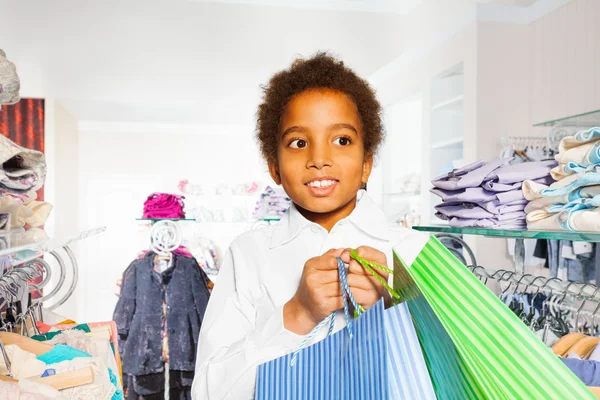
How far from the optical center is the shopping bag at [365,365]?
0.40 meters

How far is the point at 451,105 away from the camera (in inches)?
136

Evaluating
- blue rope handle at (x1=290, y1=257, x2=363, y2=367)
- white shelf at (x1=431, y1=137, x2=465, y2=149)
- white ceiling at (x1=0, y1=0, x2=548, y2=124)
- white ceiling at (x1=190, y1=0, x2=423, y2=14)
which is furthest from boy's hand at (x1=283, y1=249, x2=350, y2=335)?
white ceiling at (x1=190, y1=0, x2=423, y2=14)

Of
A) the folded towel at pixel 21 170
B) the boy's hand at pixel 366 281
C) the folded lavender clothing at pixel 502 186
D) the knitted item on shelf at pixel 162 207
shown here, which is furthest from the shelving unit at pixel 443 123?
the boy's hand at pixel 366 281

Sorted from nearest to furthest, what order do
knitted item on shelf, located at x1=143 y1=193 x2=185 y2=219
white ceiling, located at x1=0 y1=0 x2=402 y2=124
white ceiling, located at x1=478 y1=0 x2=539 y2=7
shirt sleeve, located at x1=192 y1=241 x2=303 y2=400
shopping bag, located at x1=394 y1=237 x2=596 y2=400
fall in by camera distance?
shopping bag, located at x1=394 y1=237 x2=596 y2=400, shirt sleeve, located at x1=192 y1=241 x2=303 y2=400, knitted item on shelf, located at x1=143 y1=193 x2=185 y2=219, white ceiling, located at x1=478 y1=0 x2=539 y2=7, white ceiling, located at x1=0 y1=0 x2=402 y2=124

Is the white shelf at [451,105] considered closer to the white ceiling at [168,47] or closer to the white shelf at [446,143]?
the white shelf at [446,143]

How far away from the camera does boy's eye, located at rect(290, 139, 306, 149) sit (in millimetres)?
787

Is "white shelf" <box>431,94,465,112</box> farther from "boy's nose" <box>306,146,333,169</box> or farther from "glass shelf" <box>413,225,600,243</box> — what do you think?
"boy's nose" <box>306,146,333,169</box>

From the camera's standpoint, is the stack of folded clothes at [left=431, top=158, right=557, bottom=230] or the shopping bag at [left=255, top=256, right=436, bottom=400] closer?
the shopping bag at [left=255, top=256, right=436, bottom=400]

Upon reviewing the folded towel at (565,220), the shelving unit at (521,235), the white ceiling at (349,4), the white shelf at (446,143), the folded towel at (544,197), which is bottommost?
the shelving unit at (521,235)

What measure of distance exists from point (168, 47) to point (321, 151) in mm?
3557

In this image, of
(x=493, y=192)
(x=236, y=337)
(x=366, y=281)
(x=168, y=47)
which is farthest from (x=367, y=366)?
(x=168, y=47)

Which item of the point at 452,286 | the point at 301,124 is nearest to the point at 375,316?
the point at 452,286

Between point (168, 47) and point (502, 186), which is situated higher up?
point (168, 47)

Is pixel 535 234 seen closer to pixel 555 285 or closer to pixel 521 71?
pixel 555 285
